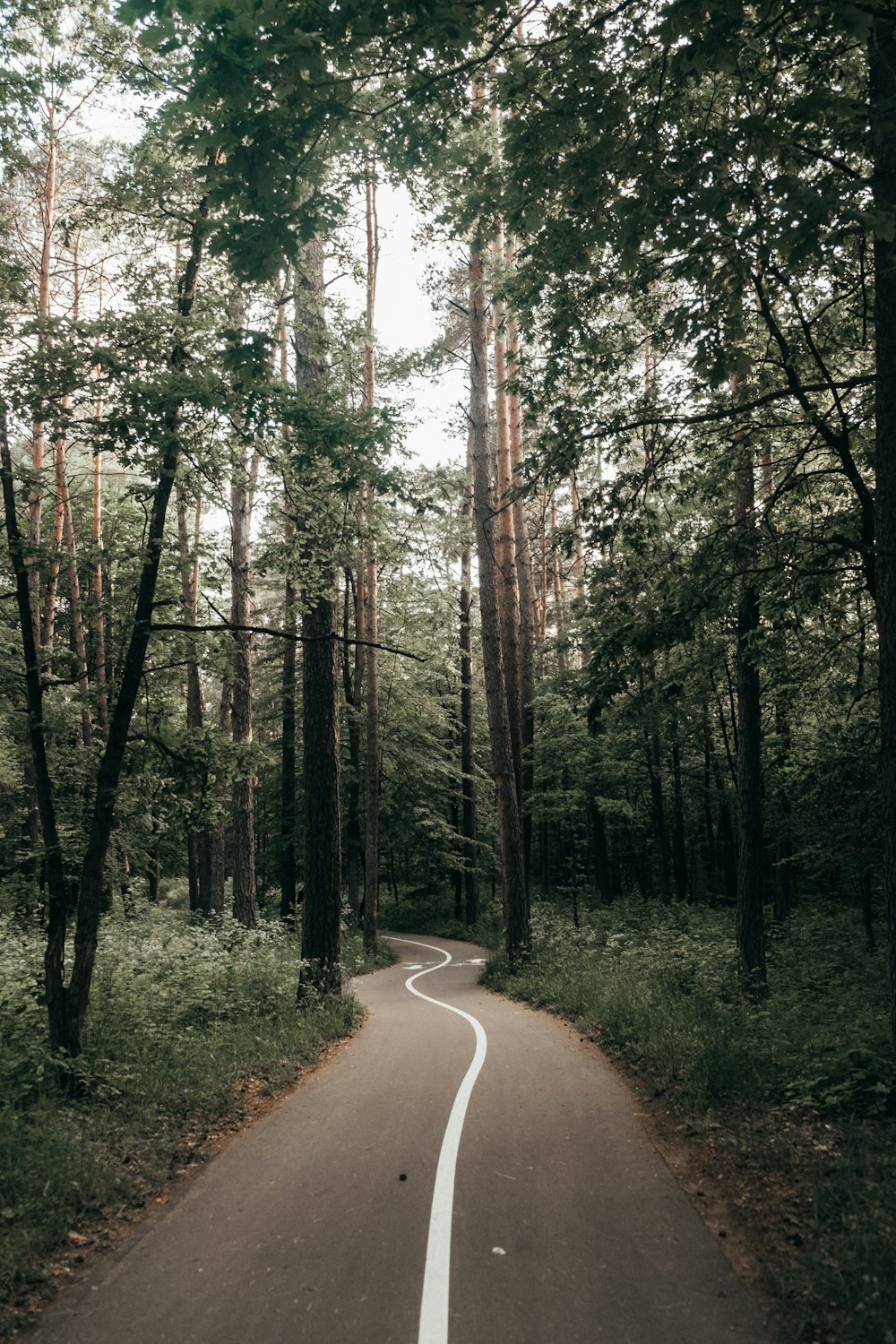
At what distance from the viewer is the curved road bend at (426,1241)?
12.5ft

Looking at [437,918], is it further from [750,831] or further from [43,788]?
[43,788]

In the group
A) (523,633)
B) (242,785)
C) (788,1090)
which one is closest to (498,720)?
(242,785)

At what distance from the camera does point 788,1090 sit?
6438 millimetres

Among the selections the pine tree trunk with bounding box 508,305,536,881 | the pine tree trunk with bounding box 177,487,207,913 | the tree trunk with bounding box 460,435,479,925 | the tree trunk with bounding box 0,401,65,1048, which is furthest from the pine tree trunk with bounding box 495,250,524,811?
the tree trunk with bounding box 0,401,65,1048

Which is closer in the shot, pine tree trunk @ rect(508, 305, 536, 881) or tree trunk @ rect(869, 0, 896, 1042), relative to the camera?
tree trunk @ rect(869, 0, 896, 1042)

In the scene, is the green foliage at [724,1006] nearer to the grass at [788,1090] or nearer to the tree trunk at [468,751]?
the grass at [788,1090]

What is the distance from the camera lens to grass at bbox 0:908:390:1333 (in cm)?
509

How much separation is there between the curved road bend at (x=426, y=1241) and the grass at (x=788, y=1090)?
16.5 inches

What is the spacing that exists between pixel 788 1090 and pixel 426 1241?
139 inches

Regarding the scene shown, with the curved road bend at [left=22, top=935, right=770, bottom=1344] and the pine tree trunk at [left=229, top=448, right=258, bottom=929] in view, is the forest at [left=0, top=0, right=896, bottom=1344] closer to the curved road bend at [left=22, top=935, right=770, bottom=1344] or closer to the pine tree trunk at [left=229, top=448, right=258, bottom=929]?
the curved road bend at [left=22, top=935, right=770, bottom=1344]

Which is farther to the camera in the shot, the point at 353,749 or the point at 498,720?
the point at 353,749

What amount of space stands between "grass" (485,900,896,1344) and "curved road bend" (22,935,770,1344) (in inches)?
16.5

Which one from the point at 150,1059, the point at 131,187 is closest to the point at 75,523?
the point at 131,187

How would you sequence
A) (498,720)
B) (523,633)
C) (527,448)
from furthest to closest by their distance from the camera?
1. (523,633)
2. (498,720)
3. (527,448)
